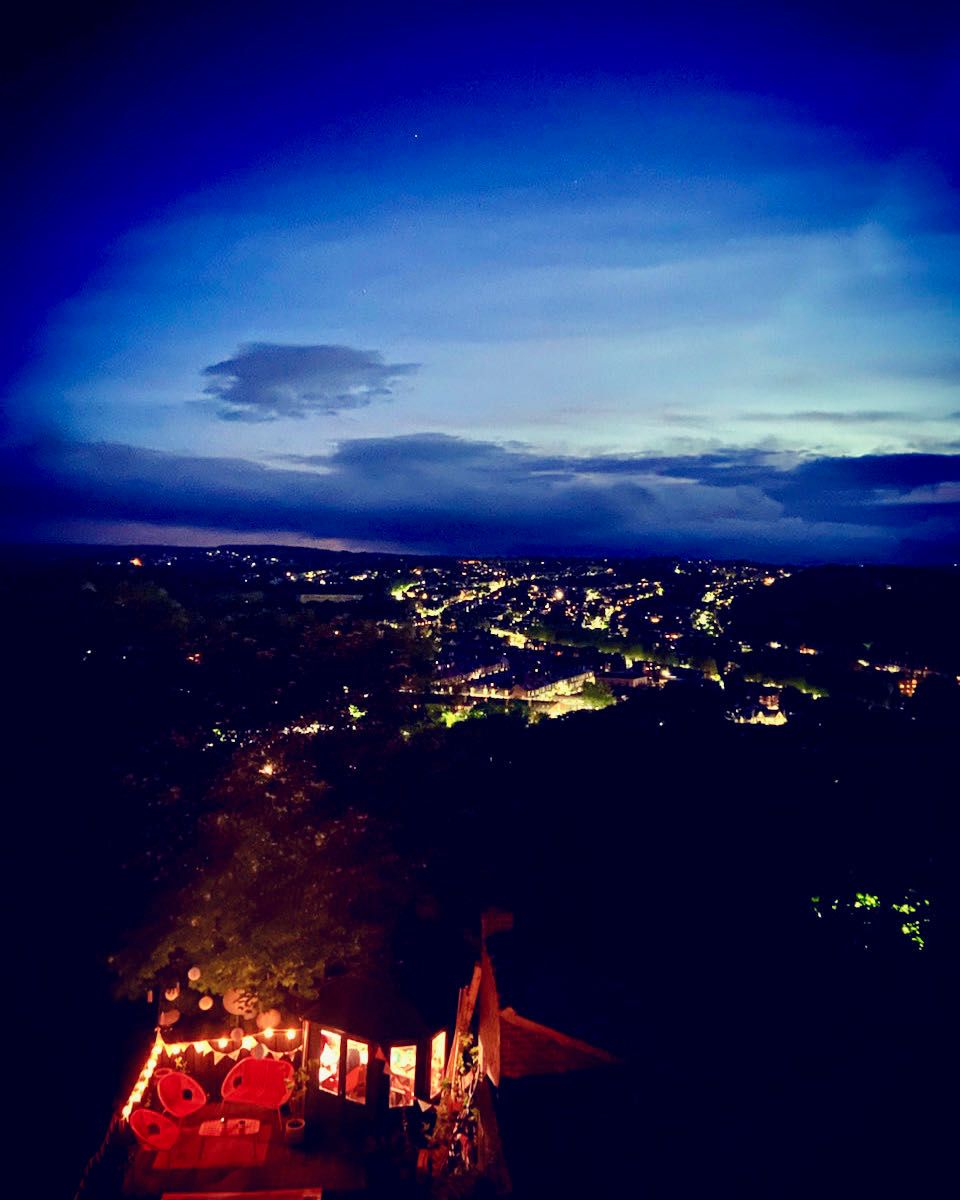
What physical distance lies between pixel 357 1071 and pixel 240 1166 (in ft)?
5.29

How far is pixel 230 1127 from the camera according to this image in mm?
8664

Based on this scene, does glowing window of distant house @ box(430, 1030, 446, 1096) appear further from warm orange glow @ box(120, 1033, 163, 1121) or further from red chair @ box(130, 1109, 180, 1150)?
warm orange glow @ box(120, 1033, 163, 1121)

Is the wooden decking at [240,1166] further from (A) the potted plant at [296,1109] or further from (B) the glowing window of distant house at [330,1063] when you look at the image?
(B) the glowing window of distant house at [330,1063]

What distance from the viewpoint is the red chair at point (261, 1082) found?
8352 mm

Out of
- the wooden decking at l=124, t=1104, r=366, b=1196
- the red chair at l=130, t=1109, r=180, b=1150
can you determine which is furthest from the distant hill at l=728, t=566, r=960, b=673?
the red chair at l=130, t=1109, r=180, b=1150

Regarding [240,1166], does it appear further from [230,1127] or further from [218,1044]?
[218,1044]

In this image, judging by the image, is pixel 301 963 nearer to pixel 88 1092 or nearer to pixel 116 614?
pixel 88 1092

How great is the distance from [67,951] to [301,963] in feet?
9.83

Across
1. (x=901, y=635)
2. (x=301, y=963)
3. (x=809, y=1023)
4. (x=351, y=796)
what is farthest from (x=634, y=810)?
(x=901, y=635)

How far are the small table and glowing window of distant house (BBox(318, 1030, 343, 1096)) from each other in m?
0.95

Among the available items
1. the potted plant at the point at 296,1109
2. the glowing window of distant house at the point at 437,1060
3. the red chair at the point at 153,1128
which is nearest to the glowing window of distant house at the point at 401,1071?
the glowing window of distant house at the point at 437,1060

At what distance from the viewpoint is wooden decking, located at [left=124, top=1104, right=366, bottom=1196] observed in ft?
26.0

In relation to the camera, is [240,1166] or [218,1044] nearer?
[240,1166]

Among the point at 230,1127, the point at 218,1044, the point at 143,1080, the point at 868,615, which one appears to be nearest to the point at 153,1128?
the point at 143,1080
